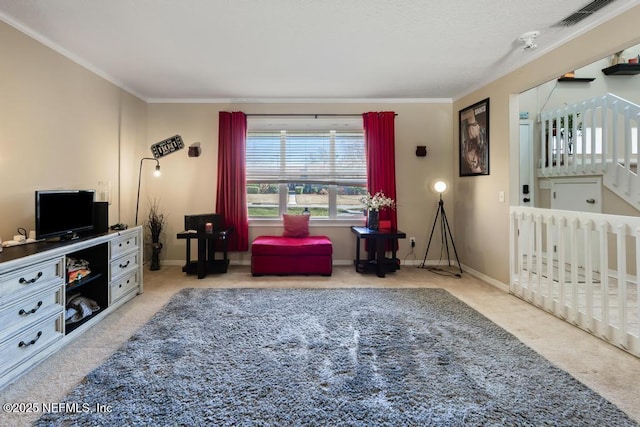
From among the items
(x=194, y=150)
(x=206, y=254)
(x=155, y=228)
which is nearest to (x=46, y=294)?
(x=206, y=254)

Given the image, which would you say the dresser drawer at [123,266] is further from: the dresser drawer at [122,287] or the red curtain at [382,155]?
the red curtain at [382,155]

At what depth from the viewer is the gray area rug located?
1.52m

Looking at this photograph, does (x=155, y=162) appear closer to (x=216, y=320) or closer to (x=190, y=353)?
(x=216, y=320)

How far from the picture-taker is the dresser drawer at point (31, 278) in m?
1.78

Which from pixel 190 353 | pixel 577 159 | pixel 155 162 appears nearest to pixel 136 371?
pixel 190 353

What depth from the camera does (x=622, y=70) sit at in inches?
178

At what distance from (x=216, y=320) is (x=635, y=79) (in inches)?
269

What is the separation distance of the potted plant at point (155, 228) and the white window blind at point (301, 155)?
4.77 ft

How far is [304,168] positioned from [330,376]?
3.40 metres

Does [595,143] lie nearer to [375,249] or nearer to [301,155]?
[375,249]

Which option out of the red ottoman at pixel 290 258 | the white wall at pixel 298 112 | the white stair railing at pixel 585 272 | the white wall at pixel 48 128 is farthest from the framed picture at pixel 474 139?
the white wall at pixel 48 128

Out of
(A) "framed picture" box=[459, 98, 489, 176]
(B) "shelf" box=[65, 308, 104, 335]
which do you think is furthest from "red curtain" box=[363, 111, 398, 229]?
(B) "shelf" box=[65, 308, 104, 335]

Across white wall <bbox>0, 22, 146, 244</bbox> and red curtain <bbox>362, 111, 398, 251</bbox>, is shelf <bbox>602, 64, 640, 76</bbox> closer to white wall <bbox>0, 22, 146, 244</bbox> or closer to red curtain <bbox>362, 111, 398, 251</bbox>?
red curtain <bbox>362, 111, 398, 251</bbox>

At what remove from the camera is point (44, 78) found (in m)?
2.77
